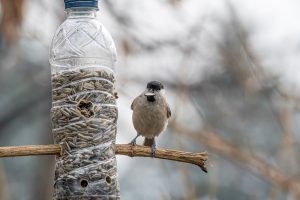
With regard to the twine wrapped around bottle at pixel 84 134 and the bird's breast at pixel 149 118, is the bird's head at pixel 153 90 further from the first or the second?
the twine wrapped around bottle at pixel 84 134

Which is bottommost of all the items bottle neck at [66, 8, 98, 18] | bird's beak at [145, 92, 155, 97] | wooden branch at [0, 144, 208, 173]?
wooden branch at [0, 144, 208, 173]

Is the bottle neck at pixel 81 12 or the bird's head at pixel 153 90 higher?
the bird's head at pixel 153 90

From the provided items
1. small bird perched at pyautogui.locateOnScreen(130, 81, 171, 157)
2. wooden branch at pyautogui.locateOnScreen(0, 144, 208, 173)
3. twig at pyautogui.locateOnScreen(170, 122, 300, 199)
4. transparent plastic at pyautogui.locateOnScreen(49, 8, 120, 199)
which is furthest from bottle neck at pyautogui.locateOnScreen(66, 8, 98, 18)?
small bird perched at pyautogui.locateOnScreen(130, 81, 171, 157)

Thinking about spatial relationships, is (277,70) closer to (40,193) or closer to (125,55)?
(125,55)

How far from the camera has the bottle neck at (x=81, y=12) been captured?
5.87 metres

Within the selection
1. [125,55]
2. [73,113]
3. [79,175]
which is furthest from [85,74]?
[125,55]

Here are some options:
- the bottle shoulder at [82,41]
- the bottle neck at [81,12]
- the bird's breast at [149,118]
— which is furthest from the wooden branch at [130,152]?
the bird's breast at [149,118]

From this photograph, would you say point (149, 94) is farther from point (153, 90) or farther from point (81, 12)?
point (81, 12)

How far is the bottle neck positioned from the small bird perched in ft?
7.45

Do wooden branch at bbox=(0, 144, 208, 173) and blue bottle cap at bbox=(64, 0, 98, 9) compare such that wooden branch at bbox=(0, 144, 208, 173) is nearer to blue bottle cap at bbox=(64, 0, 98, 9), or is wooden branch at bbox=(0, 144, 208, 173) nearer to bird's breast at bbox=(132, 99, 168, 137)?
blue bottle cap at bbox=(64, 0, 98, 9)

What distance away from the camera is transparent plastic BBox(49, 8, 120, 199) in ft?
18.9

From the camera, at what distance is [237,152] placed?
834cm

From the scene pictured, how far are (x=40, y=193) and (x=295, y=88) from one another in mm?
4514

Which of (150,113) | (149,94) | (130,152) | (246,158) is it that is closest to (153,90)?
(149,94)
